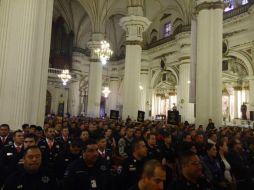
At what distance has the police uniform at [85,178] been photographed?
127 inches

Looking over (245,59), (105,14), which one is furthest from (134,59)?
(105,14)

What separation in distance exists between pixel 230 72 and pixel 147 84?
9.51m

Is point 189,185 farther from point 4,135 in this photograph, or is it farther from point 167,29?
point 167,29

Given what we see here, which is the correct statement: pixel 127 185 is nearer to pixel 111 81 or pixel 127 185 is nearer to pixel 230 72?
pixel 230 72

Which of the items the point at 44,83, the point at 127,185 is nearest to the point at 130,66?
the point at 44,83

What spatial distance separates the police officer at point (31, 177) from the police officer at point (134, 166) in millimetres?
1010

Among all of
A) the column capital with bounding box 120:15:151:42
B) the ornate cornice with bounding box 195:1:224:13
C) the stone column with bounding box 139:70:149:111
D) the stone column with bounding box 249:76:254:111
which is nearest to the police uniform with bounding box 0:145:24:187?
the ornate cornice with bounding box 195:1:224:13

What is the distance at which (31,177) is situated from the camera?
9.84 feet

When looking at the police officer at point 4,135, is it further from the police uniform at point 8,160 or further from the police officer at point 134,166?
the police officer at point 134,166

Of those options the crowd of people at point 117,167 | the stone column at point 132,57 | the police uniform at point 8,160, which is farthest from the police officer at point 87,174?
the stone column at point 132,57

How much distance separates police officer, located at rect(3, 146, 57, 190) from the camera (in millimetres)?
2898

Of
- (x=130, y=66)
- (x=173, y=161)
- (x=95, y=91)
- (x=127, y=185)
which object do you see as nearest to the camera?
(x=127, y=185)

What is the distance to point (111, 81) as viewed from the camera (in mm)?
31203

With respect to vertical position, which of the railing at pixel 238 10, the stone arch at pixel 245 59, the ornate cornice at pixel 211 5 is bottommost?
the stone arch at pixel 245 59
